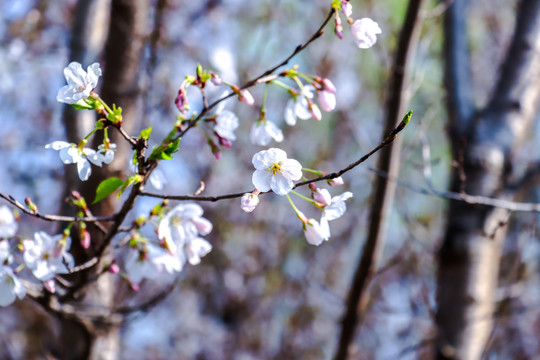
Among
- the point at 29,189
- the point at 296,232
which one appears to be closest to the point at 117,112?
the point at 29,189

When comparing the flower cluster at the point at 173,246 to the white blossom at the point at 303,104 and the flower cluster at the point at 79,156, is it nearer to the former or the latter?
the flower cluster at the point at 79,156

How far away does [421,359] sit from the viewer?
5320 mm

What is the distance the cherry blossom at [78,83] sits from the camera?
917mm

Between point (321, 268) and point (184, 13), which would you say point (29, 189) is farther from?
point (321, 268)

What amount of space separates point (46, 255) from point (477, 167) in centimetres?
192

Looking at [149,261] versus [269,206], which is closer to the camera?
[149,261]

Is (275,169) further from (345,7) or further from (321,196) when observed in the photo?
(345,7)

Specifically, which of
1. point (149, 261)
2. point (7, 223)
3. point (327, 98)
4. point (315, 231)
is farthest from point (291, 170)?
point (7, 223)

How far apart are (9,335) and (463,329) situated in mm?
4515

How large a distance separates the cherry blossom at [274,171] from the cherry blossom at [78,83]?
344 mm

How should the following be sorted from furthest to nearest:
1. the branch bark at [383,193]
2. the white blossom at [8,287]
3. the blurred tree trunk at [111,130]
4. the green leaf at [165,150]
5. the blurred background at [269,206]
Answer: the blurred background at [269,206]
the blurred tree trunk at [111,130]
the branch bark at [383,193]
the white blossom at [8,287]
the green leaf at [165,150]

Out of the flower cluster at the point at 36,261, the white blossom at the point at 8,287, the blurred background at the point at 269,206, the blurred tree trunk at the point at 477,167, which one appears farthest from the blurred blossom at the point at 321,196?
the blurred background at the point at 269,206

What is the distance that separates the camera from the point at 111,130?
1.67m

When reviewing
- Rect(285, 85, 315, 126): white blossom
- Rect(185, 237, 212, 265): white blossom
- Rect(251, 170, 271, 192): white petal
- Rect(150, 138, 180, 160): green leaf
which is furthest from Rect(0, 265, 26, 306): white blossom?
Rect(285, 85, 315, 126): white blossom
